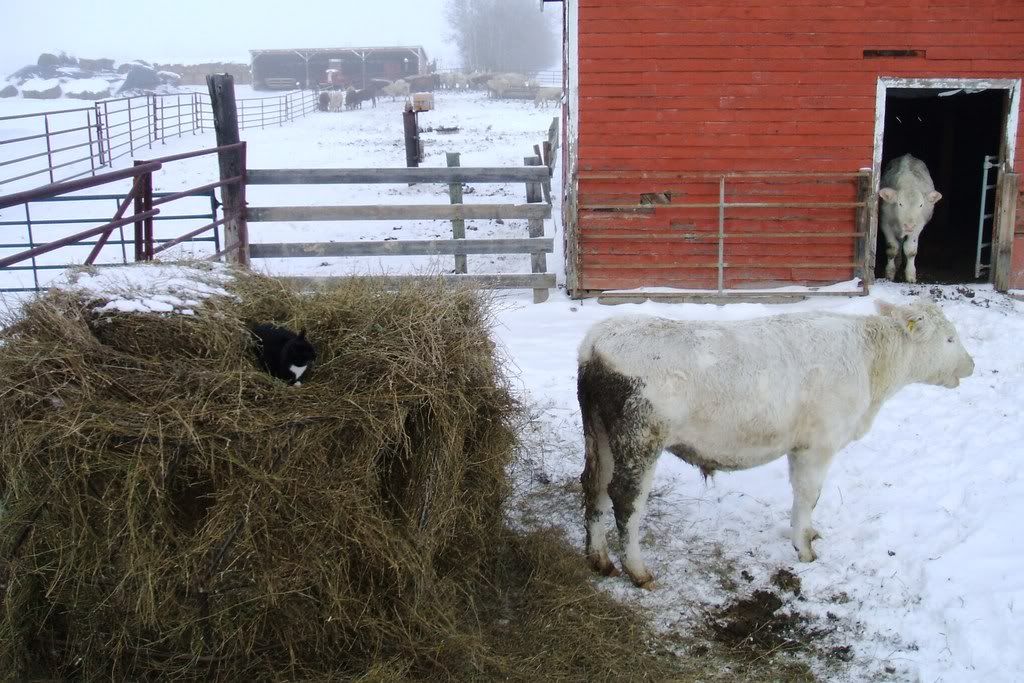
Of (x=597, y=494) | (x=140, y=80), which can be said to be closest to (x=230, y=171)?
(x=597, y=494)

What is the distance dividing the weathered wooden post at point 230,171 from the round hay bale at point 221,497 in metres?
5.16

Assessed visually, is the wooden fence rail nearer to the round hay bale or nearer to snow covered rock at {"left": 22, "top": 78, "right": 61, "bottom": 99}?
the round hay bale

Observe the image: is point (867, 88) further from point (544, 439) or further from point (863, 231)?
point (544, 439)

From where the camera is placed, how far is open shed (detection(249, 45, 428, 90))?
59.9m

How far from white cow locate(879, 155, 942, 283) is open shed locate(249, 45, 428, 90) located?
53535mm

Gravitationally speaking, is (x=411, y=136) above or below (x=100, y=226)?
above

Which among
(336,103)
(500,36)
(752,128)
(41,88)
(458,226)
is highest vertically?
(500,36)

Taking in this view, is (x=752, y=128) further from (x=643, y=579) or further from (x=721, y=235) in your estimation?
(x=643, y=579)

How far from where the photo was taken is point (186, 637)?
319 cm

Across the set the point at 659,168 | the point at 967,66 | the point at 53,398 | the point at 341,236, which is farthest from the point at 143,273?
the point at 341,236

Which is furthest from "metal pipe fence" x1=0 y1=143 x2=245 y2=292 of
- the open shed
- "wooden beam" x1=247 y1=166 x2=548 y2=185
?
the open shed

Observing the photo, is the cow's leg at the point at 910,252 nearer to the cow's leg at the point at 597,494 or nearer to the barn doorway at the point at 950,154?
the barn doorway at the point at 950,154

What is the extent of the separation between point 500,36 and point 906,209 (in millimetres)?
72024

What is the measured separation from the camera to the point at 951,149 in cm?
1382
